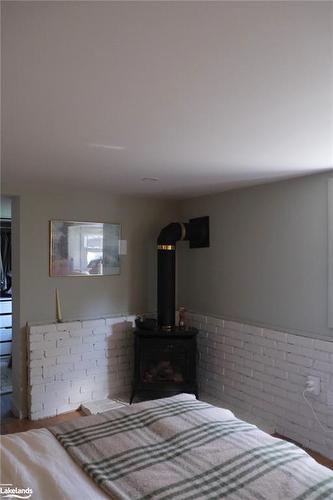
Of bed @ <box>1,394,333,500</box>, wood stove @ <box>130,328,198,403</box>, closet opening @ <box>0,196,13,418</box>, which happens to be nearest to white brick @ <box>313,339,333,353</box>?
wood stove @ <box>130,328,198,403</box>

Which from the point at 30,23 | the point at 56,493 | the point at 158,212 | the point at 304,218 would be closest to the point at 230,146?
the point at 304,218

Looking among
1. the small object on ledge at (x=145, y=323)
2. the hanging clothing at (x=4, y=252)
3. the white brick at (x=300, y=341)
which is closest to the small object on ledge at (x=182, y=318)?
the small object on ledge at (x=145, y=323)

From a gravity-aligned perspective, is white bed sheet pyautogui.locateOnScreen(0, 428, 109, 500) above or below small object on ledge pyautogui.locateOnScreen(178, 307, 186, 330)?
below

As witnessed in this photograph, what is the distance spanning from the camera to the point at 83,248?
154 inches

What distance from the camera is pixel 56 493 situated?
1283mm

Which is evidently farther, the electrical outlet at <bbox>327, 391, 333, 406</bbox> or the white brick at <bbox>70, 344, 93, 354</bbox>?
the white brick at <bbox>70, 344, 93, 354</bbox>

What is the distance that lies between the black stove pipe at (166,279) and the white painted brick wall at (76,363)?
1.57 ft

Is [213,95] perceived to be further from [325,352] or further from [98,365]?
[98,365]

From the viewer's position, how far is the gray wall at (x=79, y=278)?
3.59 meters

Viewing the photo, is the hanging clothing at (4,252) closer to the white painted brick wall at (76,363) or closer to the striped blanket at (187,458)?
the white painted brick wall at (76,363)

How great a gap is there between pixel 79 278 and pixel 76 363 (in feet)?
2.78

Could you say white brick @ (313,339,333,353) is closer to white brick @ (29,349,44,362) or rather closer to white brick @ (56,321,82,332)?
white brick @ (56,321,82,332)

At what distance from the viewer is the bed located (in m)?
1.32

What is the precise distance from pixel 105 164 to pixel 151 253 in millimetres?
1841
